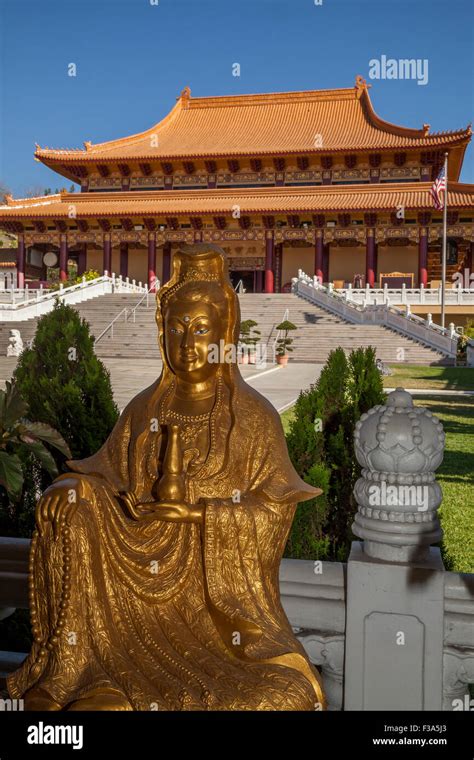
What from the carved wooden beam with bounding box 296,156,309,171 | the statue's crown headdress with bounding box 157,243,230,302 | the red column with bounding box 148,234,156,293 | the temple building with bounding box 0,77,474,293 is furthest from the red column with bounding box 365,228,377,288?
the statue's crown headdress with bounding box 157,243,230,302

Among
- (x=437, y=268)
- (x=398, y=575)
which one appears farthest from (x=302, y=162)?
(x=398, y=575)

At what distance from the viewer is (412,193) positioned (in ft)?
82.1

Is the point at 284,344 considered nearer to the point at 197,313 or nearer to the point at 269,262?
the point at 269,262

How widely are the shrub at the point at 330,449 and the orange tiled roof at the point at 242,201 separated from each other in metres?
21.0

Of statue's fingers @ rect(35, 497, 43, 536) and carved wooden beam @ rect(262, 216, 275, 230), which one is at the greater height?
carved wooden beam @ rect(262, 216, 275, 230)

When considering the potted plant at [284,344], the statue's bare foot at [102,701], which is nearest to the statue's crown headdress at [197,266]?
the statue's bare foot at [102,701]

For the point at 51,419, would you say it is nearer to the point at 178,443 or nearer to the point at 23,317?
the point at 178,443

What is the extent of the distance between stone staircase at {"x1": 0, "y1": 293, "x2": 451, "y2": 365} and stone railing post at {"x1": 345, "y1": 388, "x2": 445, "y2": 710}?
15.1m

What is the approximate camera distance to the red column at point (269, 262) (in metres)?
26.7

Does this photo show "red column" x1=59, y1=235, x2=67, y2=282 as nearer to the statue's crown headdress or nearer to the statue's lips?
the statue's crown headdress

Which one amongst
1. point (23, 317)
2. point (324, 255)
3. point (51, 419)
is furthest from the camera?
point (324, 255)

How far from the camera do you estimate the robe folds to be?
218cm
